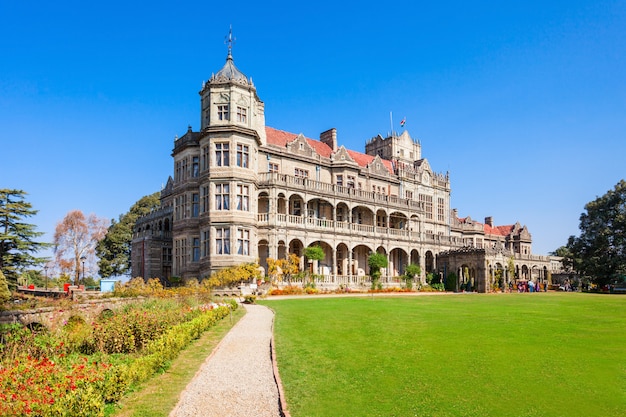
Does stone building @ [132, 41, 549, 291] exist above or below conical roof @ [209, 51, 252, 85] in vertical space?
below

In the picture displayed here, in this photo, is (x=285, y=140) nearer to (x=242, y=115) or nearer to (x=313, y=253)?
(x=242, y=115)

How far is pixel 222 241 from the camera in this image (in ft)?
127

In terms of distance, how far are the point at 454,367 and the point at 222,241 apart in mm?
29169

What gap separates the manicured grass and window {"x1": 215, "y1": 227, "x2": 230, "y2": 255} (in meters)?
22.2

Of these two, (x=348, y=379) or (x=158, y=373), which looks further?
(x=158, y=373)

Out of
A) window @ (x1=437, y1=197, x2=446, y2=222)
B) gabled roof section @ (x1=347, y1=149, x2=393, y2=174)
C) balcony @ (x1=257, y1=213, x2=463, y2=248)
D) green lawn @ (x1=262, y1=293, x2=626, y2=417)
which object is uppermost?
gabled roof section @ (x1=347, y1=149, x2=393, y2=174)

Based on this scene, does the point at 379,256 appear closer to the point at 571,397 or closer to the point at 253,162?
the point at 253,162

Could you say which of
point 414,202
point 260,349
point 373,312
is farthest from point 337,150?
point 260,349

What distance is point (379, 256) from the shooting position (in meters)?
47.8

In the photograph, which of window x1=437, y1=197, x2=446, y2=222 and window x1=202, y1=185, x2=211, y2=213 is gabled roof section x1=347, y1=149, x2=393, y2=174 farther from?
window x1=202, y1=185, x2=211, y2=213

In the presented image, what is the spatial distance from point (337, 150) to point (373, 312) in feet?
105

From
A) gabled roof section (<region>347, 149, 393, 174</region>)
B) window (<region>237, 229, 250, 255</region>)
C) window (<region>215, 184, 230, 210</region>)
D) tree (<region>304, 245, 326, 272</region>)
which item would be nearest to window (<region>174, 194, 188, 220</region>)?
window (<region>215, 184, 230, 210</region>)

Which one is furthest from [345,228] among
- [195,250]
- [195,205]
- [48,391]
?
[48,391]

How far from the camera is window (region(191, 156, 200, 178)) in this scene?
139 feet
